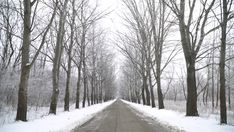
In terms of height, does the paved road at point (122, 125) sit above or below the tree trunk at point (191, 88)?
below

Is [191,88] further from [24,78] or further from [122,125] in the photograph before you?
[24,78]

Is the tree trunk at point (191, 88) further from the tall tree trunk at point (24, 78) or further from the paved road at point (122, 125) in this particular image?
the tall tree trunk at point (24, 78)

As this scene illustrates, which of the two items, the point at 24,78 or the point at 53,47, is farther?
the point at 53,47

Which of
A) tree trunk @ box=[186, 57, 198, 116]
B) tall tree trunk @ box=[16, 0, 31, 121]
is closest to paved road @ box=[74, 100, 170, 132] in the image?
tree trunk @ box=[186, 57, 198, 116]

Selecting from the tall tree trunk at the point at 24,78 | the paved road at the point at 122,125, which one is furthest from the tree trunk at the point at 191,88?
the tall tree trunk at the point at 24,78

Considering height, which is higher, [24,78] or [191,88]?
[24,78]

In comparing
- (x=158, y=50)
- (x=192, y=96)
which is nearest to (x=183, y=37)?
(x=192, y=96)

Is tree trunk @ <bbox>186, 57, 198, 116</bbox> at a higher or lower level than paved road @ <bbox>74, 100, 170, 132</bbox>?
higher

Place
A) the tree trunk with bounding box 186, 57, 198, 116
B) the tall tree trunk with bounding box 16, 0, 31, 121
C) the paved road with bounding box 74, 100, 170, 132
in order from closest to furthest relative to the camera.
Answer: the paved road with bounding box 74, 100, 170, 132, the tall tree trunk with bounding box 16, 0, 31, 121, the tree trunk with bounding box 186, 57, 198, 116

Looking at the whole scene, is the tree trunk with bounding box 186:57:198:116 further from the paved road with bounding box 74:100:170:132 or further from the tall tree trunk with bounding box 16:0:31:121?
the tall tree trunk with bounding box 16:0:31:121

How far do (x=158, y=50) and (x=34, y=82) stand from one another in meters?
17.0

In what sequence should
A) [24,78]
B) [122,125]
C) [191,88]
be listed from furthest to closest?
1. [191,88]
2. [122,125]
3. [24,78]

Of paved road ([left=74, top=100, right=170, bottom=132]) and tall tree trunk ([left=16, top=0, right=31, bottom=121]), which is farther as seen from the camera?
tall tree trunk ([left=16, top=0, right=31, bottom=121])

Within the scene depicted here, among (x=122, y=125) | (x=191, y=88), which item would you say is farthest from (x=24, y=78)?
(x=191, y=88)
